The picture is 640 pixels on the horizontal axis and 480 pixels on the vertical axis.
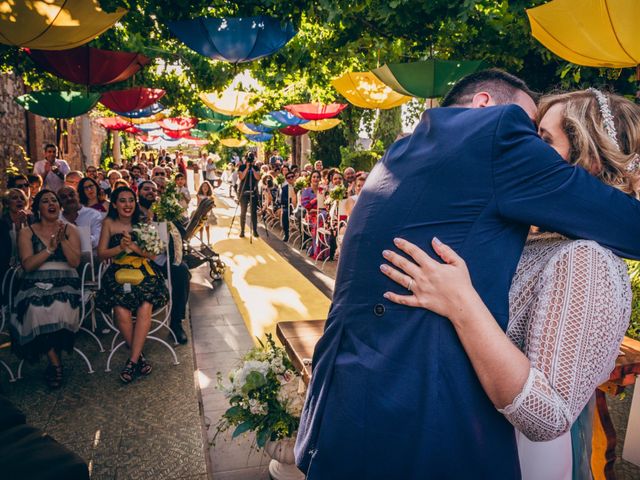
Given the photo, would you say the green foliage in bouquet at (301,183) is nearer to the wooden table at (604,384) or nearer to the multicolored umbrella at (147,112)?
the multicolored umbrella at (147,112)

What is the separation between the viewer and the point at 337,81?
784 cm

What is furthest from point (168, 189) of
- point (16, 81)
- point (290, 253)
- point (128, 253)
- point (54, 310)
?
point (16, 81)

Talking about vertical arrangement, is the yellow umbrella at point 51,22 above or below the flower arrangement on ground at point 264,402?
above

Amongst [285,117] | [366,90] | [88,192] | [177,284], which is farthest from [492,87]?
[285,117]

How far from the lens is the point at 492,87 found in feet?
4.20

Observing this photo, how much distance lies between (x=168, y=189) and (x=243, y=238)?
6.36 metres

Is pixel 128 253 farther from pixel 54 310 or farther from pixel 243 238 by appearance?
pixel 243 238

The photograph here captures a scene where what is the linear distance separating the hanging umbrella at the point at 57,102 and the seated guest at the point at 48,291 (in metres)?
3.46

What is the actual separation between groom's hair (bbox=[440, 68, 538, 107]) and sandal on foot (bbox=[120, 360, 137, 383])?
4261mm

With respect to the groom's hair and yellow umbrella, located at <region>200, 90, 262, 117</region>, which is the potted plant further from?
yellow umbrella, located at <region>200, 90, 262, 117</region>

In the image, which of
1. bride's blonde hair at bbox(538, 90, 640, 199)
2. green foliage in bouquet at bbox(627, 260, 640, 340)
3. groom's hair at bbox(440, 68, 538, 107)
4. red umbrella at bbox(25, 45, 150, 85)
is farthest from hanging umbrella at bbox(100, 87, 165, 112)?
bride's blonde hair at bbox(538, 90, 640, 199)

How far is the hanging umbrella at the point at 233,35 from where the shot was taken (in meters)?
4.68

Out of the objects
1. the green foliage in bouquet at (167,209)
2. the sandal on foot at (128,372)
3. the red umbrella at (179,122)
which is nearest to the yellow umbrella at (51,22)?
the green foliage in bouquet at (167,209)

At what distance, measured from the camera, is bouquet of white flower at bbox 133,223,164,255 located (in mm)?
5035
